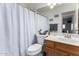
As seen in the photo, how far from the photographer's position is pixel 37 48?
1.32m

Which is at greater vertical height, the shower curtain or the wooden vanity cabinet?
the shower curtain

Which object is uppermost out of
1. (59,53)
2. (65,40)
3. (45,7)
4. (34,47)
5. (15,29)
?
(45,7)

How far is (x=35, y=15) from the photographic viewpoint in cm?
133

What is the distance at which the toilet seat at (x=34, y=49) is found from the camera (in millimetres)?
1284

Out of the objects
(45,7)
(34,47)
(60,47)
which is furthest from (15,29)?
(60,47)

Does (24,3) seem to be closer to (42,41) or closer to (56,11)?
(56,11)

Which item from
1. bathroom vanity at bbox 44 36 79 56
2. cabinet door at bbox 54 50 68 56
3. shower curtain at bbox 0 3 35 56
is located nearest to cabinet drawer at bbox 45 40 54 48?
bathroom vanity at bbox 44 36 79 56

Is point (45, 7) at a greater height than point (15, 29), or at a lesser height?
greater

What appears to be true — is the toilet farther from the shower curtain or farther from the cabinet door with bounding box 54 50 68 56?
the cabinet door with bounding box 54 50 68 56

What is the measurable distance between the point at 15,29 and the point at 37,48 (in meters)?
0.46

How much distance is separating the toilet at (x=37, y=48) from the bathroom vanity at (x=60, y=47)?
8cm

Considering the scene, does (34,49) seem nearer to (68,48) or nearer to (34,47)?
(34,47)

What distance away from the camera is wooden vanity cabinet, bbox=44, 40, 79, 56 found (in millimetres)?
1226

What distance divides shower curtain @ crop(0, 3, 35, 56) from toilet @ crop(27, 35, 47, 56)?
69mm
